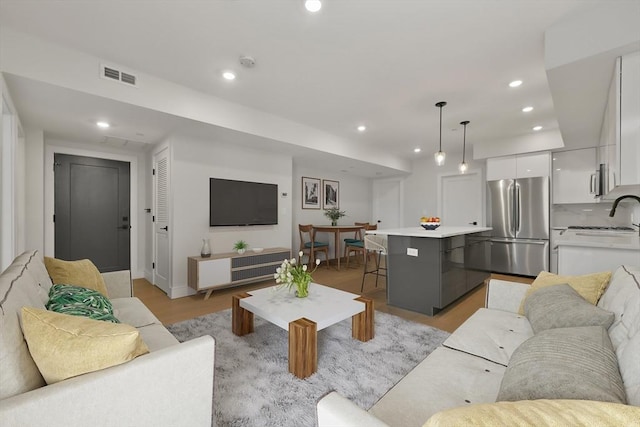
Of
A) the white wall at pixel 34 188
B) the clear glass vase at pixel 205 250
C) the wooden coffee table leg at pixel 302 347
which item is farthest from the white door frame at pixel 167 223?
the wooden coffee table leg at pixel 302 347

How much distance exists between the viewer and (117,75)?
8.50 ft

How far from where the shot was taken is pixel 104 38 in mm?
2225

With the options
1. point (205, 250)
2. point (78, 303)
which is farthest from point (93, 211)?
point (78, 303)

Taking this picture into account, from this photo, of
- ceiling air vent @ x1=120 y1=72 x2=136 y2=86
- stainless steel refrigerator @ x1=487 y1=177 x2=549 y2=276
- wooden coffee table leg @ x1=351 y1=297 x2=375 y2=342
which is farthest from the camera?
stainless steel refrigerator @ x1=487 y1=177 x2=549 y2=276

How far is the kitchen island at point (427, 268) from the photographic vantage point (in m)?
2.98

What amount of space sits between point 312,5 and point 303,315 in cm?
212

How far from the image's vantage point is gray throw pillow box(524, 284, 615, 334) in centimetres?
125

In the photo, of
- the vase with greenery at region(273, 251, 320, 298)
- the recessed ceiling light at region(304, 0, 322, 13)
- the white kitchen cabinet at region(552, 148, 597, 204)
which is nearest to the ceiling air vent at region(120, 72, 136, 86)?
the recessed ceiling light at region(304, 0, 322, 13)

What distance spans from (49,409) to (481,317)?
2191 millimetres

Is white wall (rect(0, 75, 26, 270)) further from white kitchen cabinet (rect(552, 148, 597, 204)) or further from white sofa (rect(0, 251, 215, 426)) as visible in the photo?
white kitchen cabinet (rect(552, 148, 597, 204))

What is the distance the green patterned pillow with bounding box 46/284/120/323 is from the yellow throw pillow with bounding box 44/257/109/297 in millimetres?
300

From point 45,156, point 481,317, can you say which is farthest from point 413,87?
point 45,156

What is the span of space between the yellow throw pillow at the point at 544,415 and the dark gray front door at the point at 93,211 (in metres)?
5.31

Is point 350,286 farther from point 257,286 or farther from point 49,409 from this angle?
point 49,409
